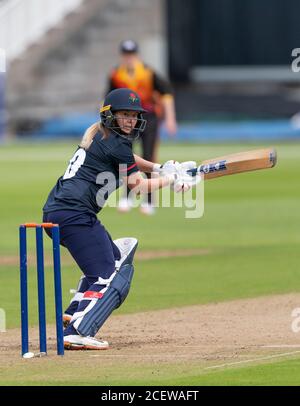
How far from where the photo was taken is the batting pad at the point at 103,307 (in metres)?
8.26

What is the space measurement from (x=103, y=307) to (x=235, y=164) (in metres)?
1.46

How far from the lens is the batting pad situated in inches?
325

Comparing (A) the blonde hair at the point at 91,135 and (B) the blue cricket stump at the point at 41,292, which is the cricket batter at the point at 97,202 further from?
(B) the blue cricket stump at the point at 41,292

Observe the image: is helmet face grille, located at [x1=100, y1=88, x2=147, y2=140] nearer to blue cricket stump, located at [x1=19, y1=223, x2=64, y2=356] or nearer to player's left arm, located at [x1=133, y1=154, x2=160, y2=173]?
player's left arm, located at [x1=133, y1=154, x2=160, y2=173]

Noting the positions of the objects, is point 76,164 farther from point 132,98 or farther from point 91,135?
point 132,98

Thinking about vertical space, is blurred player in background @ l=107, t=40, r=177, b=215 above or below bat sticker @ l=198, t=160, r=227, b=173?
above

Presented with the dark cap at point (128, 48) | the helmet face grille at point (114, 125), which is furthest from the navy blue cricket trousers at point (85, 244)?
the dark cap at point (128, 48)

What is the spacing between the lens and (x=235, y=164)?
8.88m

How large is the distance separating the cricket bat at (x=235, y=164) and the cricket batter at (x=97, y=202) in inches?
14.6

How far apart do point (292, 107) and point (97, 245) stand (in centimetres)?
2852

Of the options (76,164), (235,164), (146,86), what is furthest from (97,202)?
(146,86)

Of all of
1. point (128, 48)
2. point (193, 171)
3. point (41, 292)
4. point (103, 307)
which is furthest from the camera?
point (128, 48)

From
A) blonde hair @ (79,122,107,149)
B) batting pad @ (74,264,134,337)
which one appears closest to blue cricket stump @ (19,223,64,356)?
batting pad @ (74,264,134,337)

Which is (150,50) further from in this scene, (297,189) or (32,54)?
(297,189)
